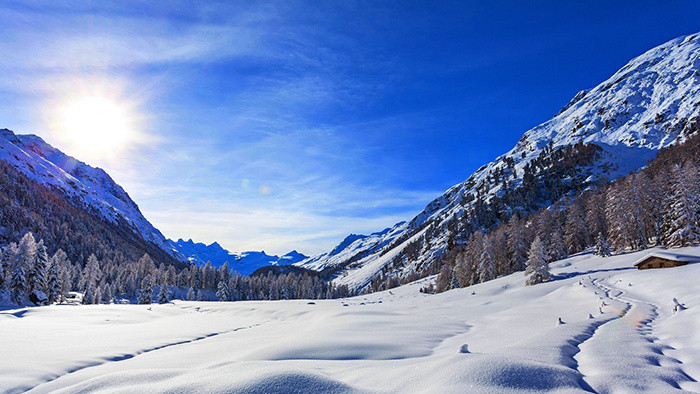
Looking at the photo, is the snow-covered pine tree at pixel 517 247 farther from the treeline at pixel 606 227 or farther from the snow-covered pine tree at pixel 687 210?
the snow-covered pine tree at pixel 687 210

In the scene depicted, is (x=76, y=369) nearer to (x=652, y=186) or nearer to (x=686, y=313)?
(x=686, y=313)

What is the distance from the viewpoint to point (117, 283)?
101m

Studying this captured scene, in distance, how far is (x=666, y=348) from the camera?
10.3 m

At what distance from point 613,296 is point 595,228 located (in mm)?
50565

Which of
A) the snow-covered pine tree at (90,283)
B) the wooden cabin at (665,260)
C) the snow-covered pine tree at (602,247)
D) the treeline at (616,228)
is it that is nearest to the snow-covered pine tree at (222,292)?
the snow-covered pine tree at (90,283)

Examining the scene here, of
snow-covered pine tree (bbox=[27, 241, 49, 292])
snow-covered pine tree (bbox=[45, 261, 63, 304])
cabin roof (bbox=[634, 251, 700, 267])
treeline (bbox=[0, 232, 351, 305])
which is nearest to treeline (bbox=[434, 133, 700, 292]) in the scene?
cabin roof (bbox=[634, 251, 700, 267])

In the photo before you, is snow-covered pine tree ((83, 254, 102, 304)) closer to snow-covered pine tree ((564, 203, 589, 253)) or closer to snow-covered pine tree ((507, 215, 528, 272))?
snow-covered pine tree ((507, 215, 528, 272))

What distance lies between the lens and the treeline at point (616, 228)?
4562cm

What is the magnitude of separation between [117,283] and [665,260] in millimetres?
129460

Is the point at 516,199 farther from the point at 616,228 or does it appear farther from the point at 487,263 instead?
the point at 616,228

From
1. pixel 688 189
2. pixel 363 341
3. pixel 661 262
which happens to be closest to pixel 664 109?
pixel 688 189

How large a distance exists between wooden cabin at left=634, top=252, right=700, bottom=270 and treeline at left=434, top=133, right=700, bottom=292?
10738 millimetres

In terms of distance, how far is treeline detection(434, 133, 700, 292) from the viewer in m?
45.6

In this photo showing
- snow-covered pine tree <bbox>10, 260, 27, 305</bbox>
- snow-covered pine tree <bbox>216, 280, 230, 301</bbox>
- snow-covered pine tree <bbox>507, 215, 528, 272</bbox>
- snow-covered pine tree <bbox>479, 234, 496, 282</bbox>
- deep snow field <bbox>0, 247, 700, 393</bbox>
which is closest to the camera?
deep snow field <bbox>0, 247, 700, 393</bbox>
